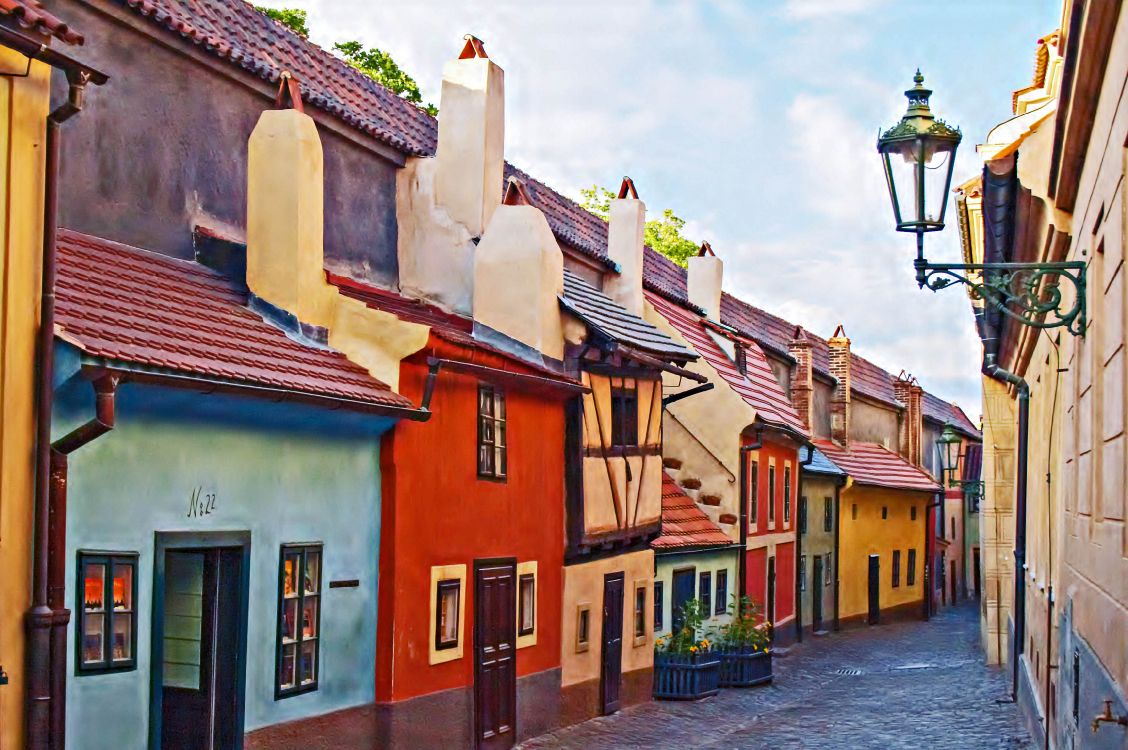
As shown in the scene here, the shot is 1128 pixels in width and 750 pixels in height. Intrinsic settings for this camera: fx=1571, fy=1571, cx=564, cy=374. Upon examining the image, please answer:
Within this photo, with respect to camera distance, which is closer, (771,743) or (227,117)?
(227,117)

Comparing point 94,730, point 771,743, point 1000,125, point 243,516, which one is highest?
point 1000,125

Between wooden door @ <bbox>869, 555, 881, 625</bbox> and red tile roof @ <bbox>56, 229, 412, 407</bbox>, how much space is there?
32360 millimetres

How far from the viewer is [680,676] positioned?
79.2 ft

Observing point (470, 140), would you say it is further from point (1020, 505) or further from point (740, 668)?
point (740, 668)

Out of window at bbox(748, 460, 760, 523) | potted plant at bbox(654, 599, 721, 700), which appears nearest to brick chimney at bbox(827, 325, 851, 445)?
window at bbox(748, 460, 760, 523)

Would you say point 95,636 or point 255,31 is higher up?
point 255,31

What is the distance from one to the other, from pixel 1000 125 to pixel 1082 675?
4.63 metres

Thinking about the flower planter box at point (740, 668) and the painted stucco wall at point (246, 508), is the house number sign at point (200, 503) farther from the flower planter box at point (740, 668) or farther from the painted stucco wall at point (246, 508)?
the flower planter box at point (740, 668)

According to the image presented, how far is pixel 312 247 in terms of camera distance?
1491 centimetres

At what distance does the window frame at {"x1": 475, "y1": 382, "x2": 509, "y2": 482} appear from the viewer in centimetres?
1702

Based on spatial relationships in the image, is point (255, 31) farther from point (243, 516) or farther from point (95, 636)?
point (95, 636)

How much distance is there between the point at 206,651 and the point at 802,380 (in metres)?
30.0

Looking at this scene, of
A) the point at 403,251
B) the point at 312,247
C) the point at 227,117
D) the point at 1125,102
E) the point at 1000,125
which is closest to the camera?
the point at 1125,102

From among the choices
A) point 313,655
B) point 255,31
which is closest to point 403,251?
point 255,31
